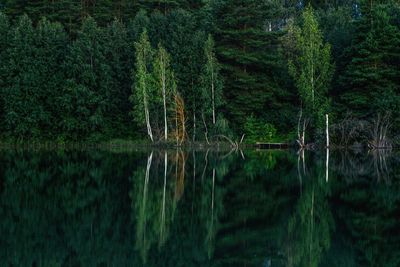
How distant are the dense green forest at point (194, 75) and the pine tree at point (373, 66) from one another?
9cm

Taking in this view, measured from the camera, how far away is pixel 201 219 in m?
14.3

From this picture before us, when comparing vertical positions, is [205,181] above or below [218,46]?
below

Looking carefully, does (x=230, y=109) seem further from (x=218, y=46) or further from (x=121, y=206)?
(x=121, y=206)

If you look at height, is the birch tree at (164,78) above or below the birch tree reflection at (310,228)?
above

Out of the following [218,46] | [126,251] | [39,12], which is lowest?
[126,251]

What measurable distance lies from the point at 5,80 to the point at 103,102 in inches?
334

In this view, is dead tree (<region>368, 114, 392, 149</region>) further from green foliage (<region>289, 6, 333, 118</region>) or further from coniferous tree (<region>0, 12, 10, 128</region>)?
coniferous tree (<region>0, 12, 10, 128</region>)

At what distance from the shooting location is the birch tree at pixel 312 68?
48.3 meters

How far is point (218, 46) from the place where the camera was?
5366cm

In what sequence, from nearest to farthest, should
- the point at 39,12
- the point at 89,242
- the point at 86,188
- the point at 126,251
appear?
the point at 126,251, the point at 89,242, the point at 86,188, the point at 39,12

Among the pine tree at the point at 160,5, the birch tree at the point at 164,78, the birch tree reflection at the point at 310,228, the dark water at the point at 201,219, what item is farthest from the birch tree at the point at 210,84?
the birch tree reflection at the point at 310,228

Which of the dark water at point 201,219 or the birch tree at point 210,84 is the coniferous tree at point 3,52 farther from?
the dark water at point 201,219

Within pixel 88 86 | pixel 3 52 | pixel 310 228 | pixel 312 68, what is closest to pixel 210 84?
pixel 312 68

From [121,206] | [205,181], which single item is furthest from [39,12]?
[121,206]
